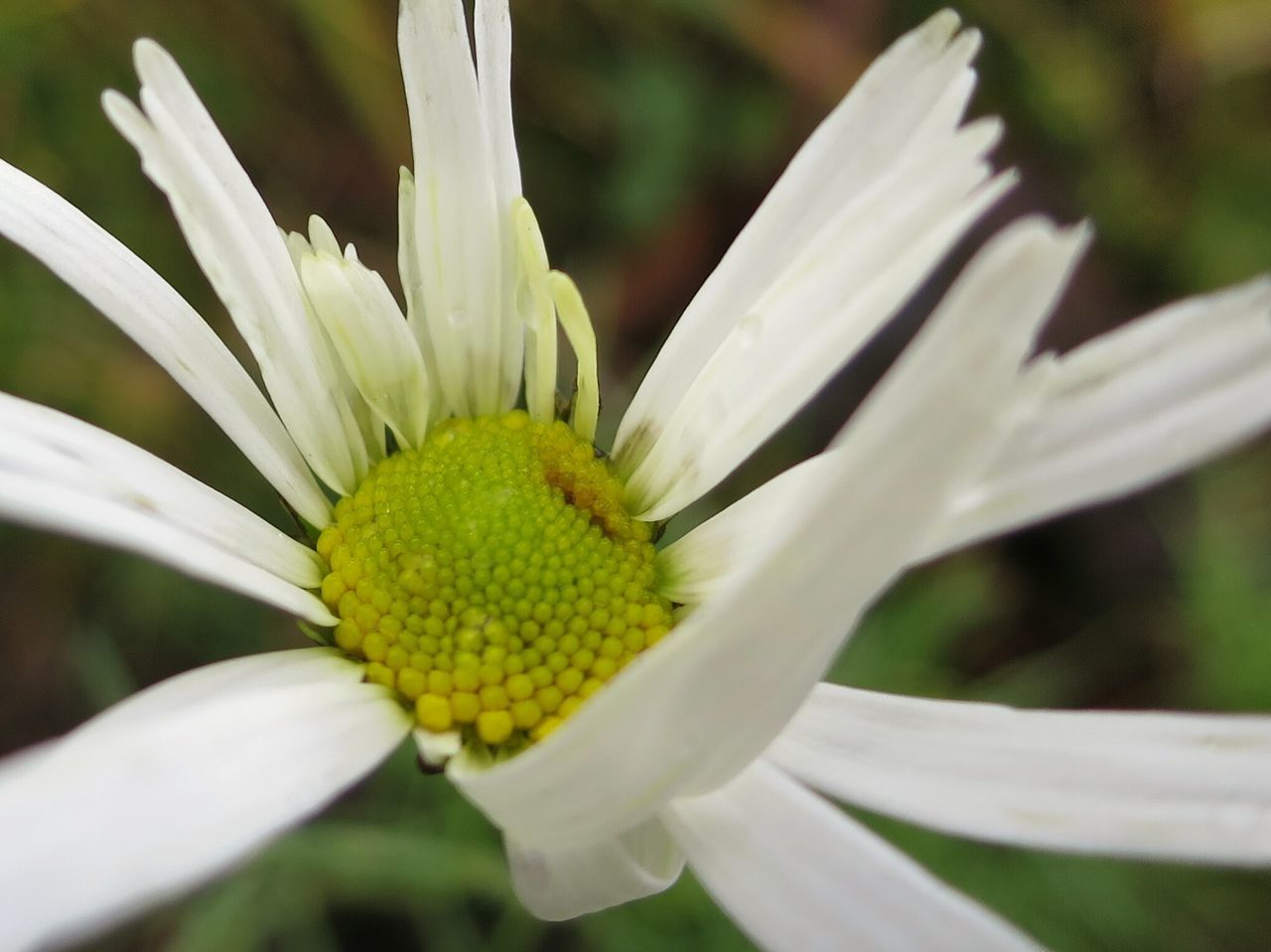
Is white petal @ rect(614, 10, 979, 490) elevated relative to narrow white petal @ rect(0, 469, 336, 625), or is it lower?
lower

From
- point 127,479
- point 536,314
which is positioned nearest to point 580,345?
point 536,314

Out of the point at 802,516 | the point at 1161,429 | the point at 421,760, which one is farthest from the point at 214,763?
the point at 1161,429

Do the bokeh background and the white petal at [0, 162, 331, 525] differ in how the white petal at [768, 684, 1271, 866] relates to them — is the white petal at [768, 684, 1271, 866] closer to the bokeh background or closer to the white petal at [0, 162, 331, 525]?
the white petal at [0, 162, 331, 525]

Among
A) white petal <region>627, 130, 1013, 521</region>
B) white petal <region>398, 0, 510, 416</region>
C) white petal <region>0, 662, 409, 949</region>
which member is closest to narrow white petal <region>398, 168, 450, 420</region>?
white petal <region>398, 0, 510, 416</region>

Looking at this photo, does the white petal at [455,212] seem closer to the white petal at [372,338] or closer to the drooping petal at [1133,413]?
the white petal at [372,338]

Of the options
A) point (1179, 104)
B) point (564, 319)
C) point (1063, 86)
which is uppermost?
point (564, 319)

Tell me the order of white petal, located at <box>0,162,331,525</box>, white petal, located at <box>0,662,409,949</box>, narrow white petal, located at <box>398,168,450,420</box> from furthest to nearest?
narrow white petal, located at <box>398,168,450,420</box> < white petal, located at <box>0,162,331,525</box> < white petal, located at <box>0,662,409,949</box>

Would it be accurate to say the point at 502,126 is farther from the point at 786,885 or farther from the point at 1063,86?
the point at 1063,86

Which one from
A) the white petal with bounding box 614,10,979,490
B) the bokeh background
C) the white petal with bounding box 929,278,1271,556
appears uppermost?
the white petal with bounding box 614,10,979,490
